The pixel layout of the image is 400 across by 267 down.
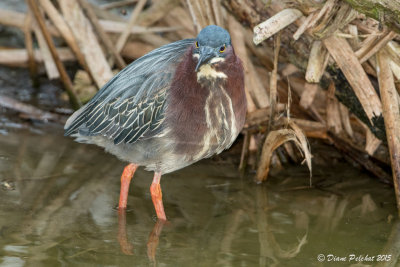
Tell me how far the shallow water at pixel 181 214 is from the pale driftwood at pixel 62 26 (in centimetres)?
109

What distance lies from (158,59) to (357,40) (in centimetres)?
192

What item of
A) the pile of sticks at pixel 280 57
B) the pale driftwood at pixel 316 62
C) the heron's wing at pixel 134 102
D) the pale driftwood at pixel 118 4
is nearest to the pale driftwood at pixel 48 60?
the pile of sticks at pixel 280 57

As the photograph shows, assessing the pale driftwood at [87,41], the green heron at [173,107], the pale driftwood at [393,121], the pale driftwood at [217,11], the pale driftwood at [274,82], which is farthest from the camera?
the pale driftwood at [87,41]

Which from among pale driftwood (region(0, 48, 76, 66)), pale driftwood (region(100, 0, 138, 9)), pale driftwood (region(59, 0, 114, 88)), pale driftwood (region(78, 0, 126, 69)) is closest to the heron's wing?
pale driftwood (region(59, 0, 114, 88))

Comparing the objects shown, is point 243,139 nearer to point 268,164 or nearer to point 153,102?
point 268,164

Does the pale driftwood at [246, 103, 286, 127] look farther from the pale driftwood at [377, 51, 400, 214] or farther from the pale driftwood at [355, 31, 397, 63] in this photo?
the pale driftwood at [377, 51, 400, 214]

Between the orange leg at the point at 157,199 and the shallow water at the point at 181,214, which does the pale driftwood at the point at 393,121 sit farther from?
the orange leg at the point at 157,199

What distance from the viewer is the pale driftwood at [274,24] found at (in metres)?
5.18

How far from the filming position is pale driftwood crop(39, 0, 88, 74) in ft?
23.6

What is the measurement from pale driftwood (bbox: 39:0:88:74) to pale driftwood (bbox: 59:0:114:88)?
0.10 meters

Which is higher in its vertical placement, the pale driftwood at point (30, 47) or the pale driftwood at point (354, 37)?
Answer: the pale driftwood at point (30, 47)

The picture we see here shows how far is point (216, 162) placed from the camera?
21.6ft

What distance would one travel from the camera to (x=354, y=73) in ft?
18.2

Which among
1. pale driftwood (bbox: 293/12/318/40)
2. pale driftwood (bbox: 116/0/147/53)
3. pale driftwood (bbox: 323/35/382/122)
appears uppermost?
pale driftwood (bbox: 116/0/147/53)
